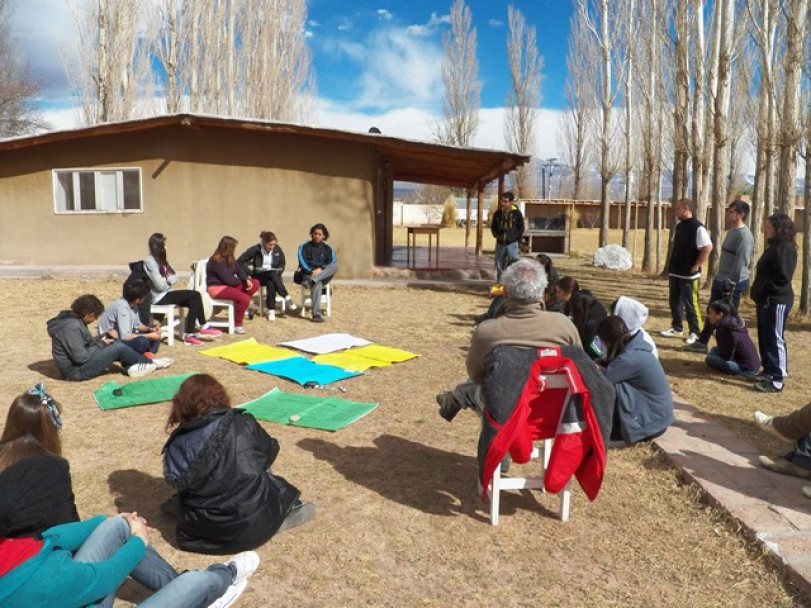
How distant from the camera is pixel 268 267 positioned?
938 cm

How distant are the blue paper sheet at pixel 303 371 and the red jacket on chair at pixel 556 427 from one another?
3.05 meters

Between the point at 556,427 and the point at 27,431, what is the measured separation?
2354 mm

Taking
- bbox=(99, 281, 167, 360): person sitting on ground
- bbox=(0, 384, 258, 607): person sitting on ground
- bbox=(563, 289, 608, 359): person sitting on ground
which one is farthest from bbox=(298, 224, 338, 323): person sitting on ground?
bbox=(0, 384, 258, 607): person sitting on ground

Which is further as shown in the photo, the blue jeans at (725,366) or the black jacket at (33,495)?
the blue jeans at (725,366)

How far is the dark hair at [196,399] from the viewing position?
308cm

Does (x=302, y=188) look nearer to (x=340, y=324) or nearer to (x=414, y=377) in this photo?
(x=340, y=324)

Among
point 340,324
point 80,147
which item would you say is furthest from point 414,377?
point 80,147

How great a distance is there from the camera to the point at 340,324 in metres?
9.16

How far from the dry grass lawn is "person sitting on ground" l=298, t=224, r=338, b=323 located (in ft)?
10.4

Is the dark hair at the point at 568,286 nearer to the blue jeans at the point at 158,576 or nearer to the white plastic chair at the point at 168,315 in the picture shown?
the blue jeans at the point at 158,576

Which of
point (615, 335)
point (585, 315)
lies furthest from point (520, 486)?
point (585, 315)

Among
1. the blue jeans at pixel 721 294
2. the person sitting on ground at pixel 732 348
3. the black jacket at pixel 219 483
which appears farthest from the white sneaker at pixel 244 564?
the blue jeans at pixel 721 294

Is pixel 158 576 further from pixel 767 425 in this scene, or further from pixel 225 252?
pixel 225 252

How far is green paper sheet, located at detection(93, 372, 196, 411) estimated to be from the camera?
539 centimetres
